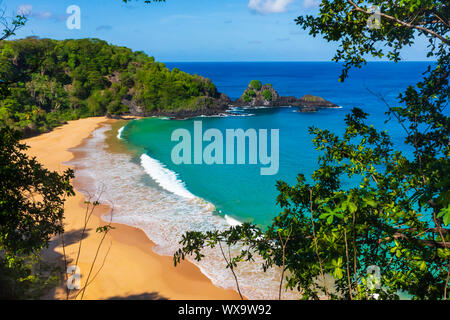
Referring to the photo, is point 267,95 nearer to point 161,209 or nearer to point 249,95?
point 249,95

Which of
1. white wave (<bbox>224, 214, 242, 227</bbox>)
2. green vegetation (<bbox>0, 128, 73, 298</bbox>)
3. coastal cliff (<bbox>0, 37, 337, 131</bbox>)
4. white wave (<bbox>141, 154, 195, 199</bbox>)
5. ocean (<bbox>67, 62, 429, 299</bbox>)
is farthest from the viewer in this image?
coastal cliff (<bbox>0, 37, 337, 131</bbox>)

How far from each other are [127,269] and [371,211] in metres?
10.9

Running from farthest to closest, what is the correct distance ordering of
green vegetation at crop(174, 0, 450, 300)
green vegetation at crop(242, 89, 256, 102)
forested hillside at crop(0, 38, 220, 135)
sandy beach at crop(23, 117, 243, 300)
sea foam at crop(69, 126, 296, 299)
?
green vegetation at crop(242, 89, 256, 102) < forested hillside at crop(0, 38, 220, 135) < sea foam at crop(69, 126, 296, 299) < sandy beach at crop(23, 117, 243, 300) < green vegetation at crop(174, 0, 450, 300)

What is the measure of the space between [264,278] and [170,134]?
3325 cm

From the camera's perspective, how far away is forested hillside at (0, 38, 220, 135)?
54969 mm

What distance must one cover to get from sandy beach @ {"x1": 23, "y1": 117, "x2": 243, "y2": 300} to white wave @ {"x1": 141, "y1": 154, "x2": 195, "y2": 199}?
20.1 ft

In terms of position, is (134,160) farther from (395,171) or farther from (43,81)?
(43,81)

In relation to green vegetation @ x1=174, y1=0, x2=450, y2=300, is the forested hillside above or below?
above

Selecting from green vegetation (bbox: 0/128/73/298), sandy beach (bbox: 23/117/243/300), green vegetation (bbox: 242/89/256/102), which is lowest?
sandy beach (bbox: 23/117/243/300)

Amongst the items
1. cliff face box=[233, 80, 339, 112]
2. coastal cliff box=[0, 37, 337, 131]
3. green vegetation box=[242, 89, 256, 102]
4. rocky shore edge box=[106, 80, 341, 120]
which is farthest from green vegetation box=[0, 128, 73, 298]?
green vegetation box=[242, 89, 256, 102]

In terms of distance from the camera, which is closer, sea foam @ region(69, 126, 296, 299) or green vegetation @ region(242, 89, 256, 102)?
sea foam @ region(69, 126, 296, 299)

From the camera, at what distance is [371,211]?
15.1 feet

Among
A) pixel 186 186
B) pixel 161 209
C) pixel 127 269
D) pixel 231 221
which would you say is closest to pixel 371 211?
pixel 127 269

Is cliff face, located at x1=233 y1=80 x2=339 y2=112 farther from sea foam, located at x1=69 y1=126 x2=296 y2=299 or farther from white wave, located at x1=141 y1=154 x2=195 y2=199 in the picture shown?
sea foam, located at x1=69 y1=126 x2=296 y2=299
